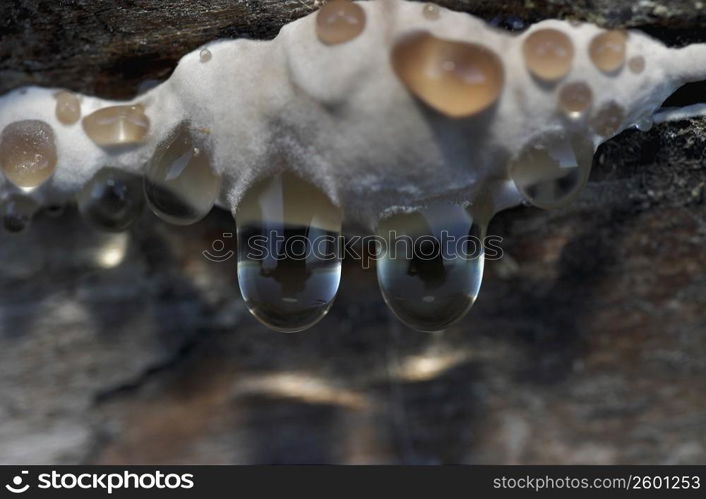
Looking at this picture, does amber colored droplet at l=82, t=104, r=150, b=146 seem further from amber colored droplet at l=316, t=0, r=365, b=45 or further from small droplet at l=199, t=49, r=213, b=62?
amber colored droplet at l=316, t=0, r=365, b=45

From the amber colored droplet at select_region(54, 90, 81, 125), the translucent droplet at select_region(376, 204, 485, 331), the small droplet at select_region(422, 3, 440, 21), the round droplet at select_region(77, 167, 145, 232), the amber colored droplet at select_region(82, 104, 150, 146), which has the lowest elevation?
the translucent droplet at select_region(376, 204, 485, 331)

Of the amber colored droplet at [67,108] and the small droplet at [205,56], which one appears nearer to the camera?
the small droplet at [205,56]

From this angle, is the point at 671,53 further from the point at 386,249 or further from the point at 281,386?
the point at 281,386

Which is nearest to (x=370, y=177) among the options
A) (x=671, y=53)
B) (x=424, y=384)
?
(x=671, y=53)

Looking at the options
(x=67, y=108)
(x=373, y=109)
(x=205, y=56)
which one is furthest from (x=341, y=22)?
(x=67, y=108)

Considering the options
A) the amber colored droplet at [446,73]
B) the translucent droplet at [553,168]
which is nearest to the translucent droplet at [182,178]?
the amber colored droplet at [446,73]

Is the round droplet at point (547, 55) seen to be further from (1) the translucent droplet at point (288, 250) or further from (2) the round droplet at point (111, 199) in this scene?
(2) the round droplet at point (111, 199)

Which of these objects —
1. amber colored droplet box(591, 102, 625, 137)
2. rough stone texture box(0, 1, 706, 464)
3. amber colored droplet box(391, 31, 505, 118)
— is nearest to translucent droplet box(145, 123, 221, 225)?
rough stone texture box(0, 1, 706, 464)
